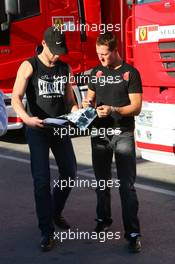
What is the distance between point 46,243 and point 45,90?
4.10 ft

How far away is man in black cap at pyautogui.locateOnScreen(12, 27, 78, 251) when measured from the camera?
520cm

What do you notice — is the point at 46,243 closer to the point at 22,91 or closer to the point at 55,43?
the point at 22,91

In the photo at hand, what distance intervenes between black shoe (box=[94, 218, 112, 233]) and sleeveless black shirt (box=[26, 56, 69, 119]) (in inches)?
40.8

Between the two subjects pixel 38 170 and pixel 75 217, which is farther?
pixel 75 217

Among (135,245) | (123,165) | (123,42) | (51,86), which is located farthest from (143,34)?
(123,42)

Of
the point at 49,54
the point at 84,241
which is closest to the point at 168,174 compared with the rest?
the point at 84,241

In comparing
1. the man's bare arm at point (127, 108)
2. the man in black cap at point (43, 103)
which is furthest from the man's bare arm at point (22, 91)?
the man's bare arm at point (127, 108)

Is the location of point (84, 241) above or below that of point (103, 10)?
below

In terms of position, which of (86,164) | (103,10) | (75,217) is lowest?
(86,164)

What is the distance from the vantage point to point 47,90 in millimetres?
5273

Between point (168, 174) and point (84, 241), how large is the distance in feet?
9.29

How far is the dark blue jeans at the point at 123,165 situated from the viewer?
5.13 metres

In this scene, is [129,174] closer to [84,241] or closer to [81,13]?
[84,241]

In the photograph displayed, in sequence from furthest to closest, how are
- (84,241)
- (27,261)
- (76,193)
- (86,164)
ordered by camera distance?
(86,164), (76,193), (84,241), (27,261)
